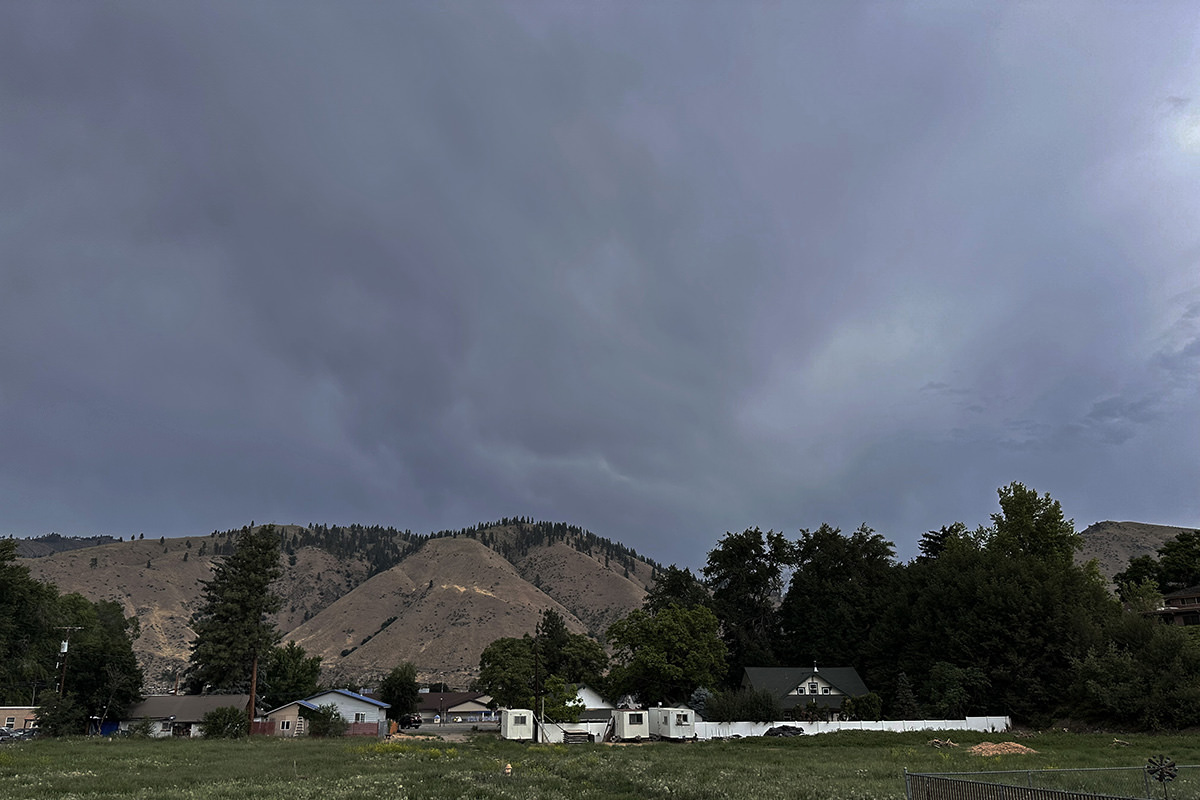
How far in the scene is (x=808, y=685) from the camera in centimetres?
8181

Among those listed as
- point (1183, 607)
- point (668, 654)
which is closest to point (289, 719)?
point (668, 654)

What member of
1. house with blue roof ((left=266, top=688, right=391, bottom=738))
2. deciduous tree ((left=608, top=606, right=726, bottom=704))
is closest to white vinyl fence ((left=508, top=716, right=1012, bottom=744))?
deciduous tree ((left=608, top=606, right=726, bottom=704))

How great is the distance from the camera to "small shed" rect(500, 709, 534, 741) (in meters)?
69.8

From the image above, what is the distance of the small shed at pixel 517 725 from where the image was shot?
69.8 m

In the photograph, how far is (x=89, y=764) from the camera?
37.0 meters

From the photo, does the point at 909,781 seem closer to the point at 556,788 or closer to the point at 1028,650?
the point at 556,788

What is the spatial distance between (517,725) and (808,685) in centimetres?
3455

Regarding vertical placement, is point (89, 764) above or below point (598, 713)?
above

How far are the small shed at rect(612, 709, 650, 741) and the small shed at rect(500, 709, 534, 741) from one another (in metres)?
8.74

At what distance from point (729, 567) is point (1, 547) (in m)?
91.0

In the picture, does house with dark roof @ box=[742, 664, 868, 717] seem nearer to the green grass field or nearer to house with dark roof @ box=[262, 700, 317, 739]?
the green grass field

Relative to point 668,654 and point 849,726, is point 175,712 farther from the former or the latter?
point 849,726

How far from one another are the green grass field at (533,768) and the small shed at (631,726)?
16.0m

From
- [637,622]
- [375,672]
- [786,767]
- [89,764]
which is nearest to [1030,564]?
[637,622]
